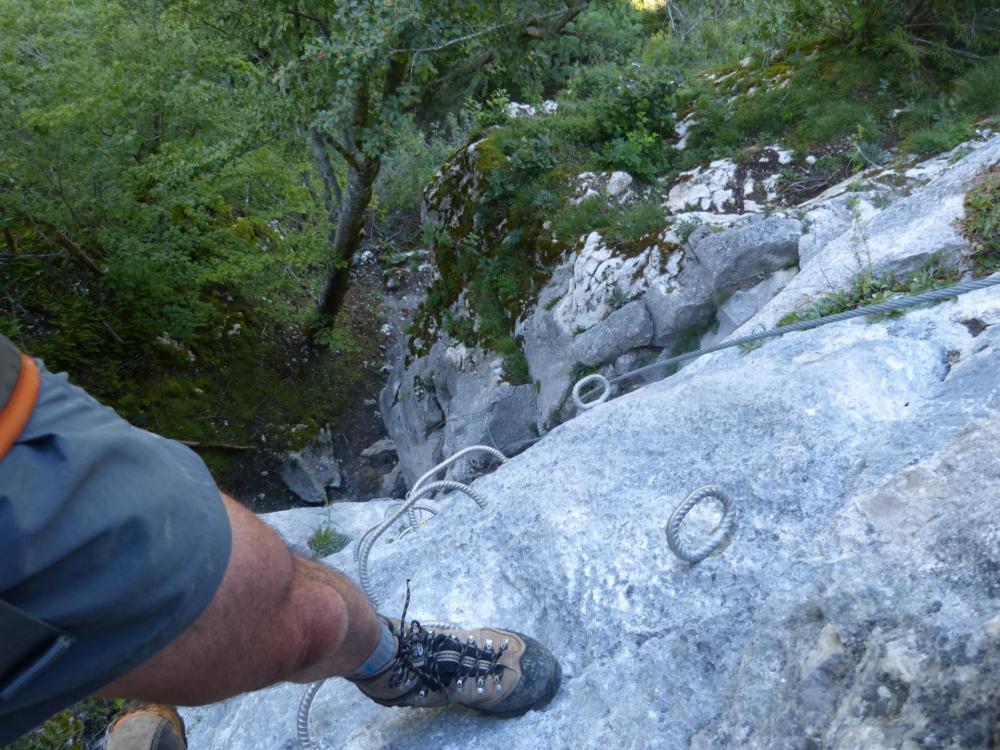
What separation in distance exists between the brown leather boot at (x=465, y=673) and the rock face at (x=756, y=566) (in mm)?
101

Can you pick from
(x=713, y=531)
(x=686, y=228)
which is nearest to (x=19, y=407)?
(x=713, y=531)

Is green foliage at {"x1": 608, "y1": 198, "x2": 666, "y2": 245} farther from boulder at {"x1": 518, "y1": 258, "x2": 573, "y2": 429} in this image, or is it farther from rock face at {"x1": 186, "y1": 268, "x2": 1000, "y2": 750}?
rock face at {"x1": 186, "y1": 268, "x2": 1000, "y2": 750}

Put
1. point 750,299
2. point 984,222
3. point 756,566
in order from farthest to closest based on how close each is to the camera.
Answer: point 750,299 < point 984,222 < point 756,566

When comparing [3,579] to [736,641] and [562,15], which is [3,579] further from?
[562,15]

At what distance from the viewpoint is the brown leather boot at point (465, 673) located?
2.18m

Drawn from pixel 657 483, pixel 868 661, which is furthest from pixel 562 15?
pixel 868 661

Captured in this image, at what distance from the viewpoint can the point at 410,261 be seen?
47.4 ft

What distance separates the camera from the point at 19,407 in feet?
4.34

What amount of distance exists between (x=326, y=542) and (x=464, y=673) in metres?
2.77

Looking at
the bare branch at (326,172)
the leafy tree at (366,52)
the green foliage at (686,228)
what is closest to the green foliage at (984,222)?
the green foliage at (686,228)

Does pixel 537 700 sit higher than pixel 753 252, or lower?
higher

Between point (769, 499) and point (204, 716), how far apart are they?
98.0 inches

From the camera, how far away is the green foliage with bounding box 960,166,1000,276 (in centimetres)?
357

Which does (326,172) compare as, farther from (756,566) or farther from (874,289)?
(756,566)
